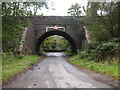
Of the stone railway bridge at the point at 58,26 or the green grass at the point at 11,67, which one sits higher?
the stone railway bridge at the point at 58,26

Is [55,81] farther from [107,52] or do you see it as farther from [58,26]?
[58,26]

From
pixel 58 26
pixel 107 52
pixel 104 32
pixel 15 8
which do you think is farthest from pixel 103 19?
pixel 58 26

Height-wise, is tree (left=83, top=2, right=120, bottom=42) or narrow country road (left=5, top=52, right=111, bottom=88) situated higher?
tree (left=83, top=2, right=120, bottom=42)

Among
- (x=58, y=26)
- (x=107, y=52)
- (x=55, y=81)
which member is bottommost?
(x=55, y=81)

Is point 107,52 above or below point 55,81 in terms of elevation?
above

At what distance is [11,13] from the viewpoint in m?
10.3

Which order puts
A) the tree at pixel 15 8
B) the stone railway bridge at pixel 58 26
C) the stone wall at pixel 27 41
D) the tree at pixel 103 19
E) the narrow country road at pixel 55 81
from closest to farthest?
the narrow country road at pixel 55 81, the tree at pixel 15 8, the tree at pixel 103 19, the stone wall at pixel 27 41, the stone railway bridge at pixel 58 26

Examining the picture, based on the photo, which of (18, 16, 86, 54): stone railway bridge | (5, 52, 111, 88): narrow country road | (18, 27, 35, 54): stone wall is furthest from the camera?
(18, 16, 86, 54): stone railway bridge

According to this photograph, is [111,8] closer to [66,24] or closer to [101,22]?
[101,22]

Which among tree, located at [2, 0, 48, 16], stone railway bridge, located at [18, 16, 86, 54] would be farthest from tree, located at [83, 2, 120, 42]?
stone railway bridge, located at [18, 16, 86, 54]

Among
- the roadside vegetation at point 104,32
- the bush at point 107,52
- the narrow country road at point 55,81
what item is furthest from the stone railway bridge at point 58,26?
the narrow country road at point 55,81

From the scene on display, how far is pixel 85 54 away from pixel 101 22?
10.2 feet

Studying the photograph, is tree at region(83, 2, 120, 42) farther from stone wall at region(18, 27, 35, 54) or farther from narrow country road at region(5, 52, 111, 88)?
stone wall at region(18, 27, 35, 54)

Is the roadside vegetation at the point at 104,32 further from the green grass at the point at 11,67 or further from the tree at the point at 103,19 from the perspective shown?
the green grass at the point at 11,67
